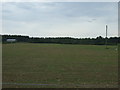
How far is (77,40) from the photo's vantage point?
84.6m

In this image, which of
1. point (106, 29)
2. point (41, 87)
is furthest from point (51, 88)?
point (106, 29)

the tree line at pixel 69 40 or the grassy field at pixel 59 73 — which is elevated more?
the tree line at pixel 69 40

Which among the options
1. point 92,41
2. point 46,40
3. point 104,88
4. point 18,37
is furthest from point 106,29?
point 18,37

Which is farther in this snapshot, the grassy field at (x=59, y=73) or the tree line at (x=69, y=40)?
the tree line at (x=69, y=40)

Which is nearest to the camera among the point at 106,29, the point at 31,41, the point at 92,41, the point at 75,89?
the point at 75,89

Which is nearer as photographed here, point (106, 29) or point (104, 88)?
point (104, 88)

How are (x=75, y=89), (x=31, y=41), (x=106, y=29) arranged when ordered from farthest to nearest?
(x=31, y=41) < (x=106, y=29) < (x=75, y=89)

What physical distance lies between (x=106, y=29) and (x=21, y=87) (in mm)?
41296

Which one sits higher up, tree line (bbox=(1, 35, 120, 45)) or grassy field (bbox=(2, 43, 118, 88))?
tree line (bbox=(1, 35, 120, 45))

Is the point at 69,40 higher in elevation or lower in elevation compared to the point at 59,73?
higher

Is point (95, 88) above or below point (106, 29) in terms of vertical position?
below

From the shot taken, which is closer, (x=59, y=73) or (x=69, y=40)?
(x=59, y=73)

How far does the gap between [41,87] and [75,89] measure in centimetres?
97

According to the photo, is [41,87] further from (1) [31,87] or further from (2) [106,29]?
(2) [106,29]
